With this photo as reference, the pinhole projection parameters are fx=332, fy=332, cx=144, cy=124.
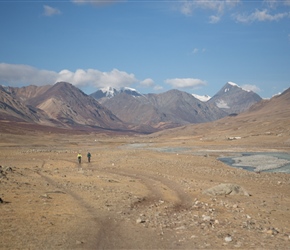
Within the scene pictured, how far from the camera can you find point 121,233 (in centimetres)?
1630

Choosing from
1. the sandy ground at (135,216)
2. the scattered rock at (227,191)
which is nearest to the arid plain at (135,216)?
the sandy ground at (135,216)

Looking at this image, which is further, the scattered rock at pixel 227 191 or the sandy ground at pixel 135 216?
the scattered rock at pixel 227 191

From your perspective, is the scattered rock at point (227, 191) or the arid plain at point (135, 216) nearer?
the arid plain at point (135, 216)

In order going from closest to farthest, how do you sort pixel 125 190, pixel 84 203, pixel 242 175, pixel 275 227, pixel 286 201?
pixel 275 227 < pixel 84 203 < pixel 286 201 < pixel 125 190 < pixel 242 175

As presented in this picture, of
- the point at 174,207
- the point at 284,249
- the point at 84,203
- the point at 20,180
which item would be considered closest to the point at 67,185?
the point at 20,180

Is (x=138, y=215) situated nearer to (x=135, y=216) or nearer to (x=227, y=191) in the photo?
(x=135, y=216)

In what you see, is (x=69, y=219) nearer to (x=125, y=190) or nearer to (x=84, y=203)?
(x=84, y=203)

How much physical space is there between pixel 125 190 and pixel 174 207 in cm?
692

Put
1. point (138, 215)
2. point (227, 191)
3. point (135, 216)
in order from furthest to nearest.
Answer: point (227, 191), point (138, 215), point (135, 216)

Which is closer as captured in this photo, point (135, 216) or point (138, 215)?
point (135, 216)

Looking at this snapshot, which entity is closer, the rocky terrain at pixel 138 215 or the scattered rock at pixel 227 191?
the rocky terrain at pixel 138 215

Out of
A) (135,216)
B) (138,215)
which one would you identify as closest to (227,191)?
(138,215)

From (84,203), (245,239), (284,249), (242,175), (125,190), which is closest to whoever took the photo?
(284,249)

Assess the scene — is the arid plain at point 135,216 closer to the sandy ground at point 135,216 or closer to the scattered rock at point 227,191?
the sandy ground at point 135,216
